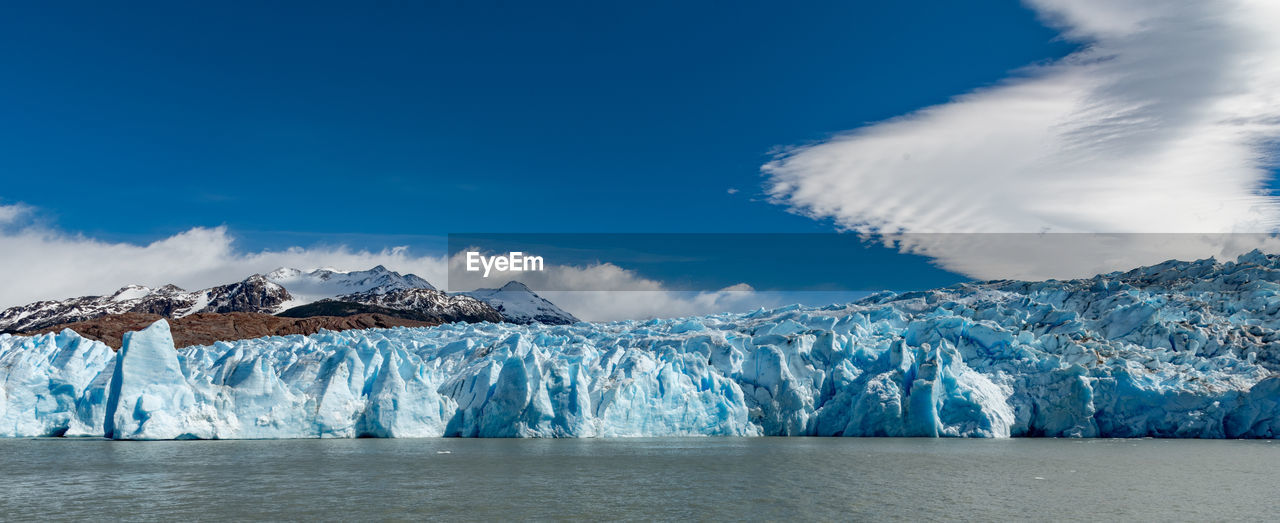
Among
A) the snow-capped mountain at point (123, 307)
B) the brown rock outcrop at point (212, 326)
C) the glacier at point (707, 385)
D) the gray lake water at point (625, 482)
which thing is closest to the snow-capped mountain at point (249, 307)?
the snow-capped mountain at point (123, 307)

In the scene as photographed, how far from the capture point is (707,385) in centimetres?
3884

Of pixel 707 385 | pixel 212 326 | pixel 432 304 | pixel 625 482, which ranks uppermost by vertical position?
pixel 432 304

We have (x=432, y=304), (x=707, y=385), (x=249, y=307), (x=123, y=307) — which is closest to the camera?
(x=707, y=385)

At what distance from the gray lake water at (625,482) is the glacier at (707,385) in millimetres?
2824

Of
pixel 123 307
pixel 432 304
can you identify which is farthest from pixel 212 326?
pixel 123 307

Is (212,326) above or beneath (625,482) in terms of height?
above

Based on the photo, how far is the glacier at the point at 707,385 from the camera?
32.3 metres

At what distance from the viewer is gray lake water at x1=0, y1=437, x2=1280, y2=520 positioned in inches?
619

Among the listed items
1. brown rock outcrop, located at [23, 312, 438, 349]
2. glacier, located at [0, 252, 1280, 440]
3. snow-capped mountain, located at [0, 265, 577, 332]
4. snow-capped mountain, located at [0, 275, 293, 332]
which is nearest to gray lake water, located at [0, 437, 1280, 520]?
glacier, located at [0, 252, 1280, 440]

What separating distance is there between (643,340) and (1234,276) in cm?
3672

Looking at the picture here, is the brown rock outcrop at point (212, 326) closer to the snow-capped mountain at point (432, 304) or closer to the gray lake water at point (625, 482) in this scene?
the snow-capped mountain at point (432, 304)

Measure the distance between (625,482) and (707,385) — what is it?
1932 cm

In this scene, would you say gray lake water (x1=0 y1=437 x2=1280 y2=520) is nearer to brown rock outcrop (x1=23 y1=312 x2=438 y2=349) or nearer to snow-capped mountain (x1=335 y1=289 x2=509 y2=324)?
brown rock outcrop (x1=23 y1=312 x2=438 y2=349)

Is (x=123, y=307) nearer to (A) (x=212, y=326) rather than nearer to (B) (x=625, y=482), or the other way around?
(A) (x=212, y=326)
